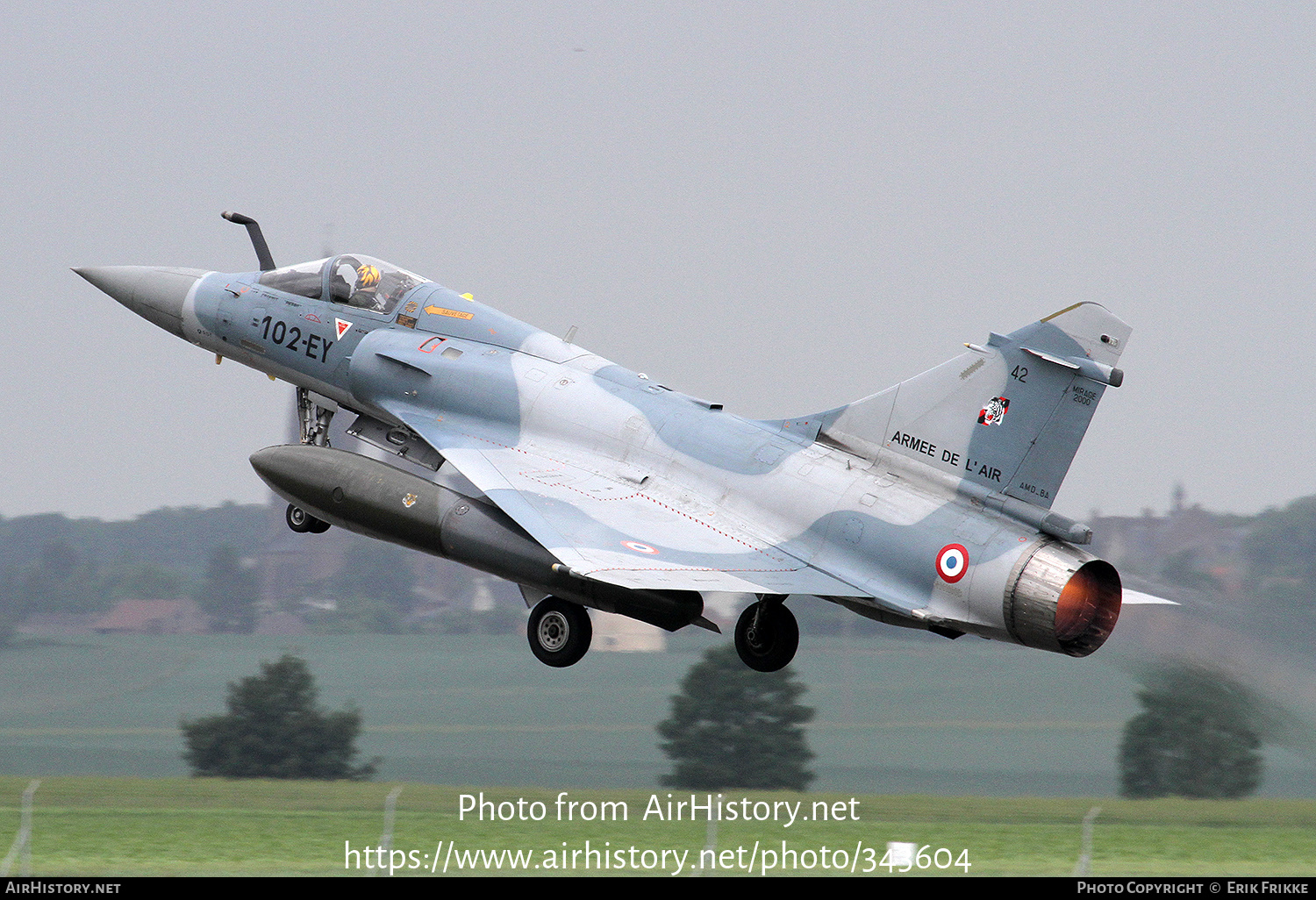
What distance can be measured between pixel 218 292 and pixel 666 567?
7.05 meters

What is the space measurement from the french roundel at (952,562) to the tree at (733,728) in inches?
689

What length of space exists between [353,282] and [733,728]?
1849cm

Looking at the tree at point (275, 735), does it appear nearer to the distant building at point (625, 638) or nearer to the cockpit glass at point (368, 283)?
the distant building at point (625, 638)

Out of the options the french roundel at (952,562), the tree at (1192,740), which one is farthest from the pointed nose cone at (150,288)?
the tree at (1192,740)

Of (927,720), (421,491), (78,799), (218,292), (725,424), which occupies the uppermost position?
(218,292)

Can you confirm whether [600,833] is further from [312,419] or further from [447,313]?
[447,313]

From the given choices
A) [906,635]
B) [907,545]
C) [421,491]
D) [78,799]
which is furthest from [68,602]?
[907,545]

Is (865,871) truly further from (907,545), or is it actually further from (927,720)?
(927,720)

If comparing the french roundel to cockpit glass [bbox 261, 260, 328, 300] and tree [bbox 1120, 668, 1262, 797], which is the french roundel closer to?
cockpit glass [bbox 261, 260, 328, 300]

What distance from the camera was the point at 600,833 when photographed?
20.1m

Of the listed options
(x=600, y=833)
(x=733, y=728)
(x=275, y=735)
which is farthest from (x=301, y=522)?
(x=275, y=735)

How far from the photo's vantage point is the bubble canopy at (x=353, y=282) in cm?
1602

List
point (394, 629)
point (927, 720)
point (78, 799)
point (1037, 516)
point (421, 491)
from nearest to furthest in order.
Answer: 1. point (1037, 516)
2. point (421, 491)
3. point (78, 799)
4. point (927, 720)
5. point (394, 629)

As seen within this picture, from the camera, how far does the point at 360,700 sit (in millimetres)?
35062
